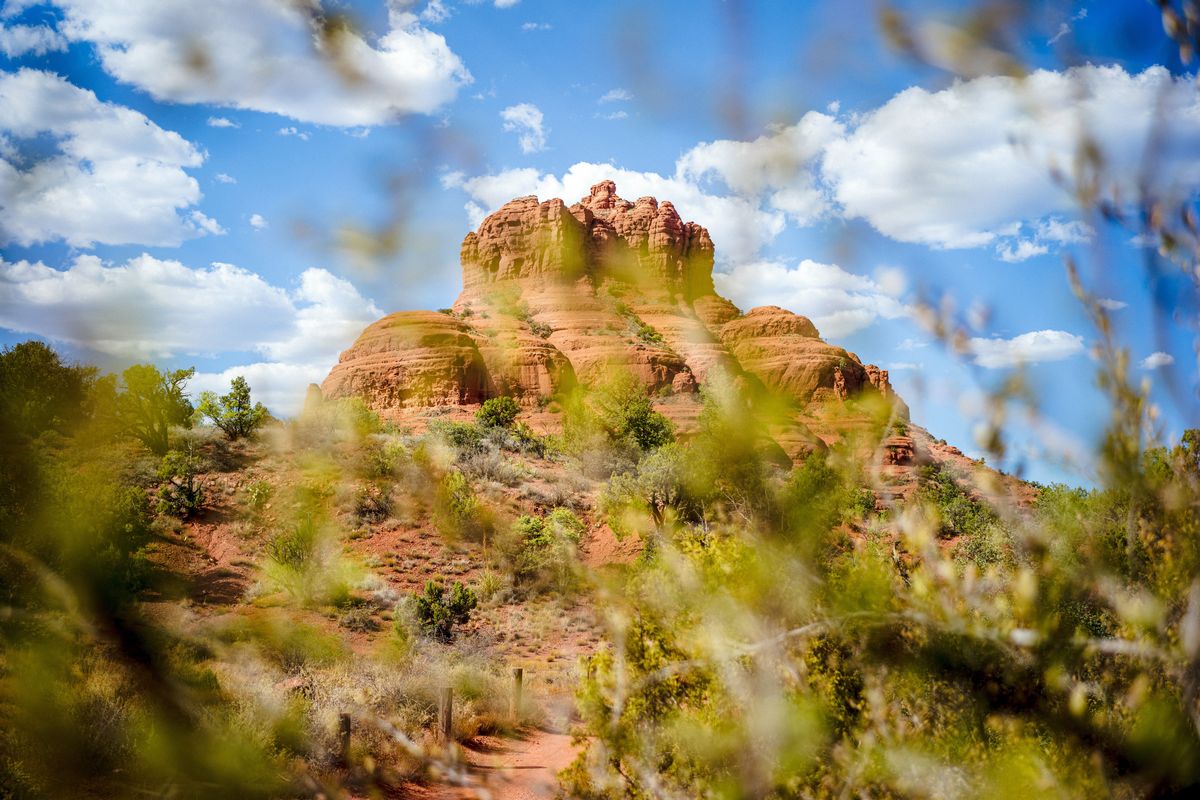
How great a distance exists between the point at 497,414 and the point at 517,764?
3076 centimetres

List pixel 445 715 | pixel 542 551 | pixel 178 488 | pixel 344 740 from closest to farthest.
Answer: pixel 344 740 < pixel 445 715 < pixel 178 488 < pixel 542 551

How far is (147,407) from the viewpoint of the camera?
67.0 feet

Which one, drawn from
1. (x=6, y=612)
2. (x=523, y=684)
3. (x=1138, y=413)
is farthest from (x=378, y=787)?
(x=1138, y=413)

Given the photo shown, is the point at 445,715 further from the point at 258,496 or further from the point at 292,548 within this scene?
the point at 258,496

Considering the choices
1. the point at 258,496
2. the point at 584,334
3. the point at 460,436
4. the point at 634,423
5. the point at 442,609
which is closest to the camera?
the point at 442,609

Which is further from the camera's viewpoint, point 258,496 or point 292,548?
point 258,496

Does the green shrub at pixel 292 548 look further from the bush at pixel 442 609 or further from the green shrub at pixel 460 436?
the green shrub at pixel 460 436

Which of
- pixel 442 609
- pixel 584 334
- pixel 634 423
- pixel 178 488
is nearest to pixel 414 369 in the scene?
pixel 584 334

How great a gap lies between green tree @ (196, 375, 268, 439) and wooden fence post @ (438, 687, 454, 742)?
1897 cm

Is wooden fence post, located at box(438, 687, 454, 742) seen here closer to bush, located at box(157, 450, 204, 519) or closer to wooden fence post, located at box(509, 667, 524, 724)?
wooden fence post, located at box(509, 667, 524, 724)

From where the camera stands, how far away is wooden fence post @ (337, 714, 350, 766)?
7.52 metres

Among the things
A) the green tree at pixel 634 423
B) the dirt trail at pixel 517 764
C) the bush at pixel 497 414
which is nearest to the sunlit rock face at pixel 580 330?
the bush at pixel 497 414

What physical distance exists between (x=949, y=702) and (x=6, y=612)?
11246 millimetres

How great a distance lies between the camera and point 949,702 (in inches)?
99.7
